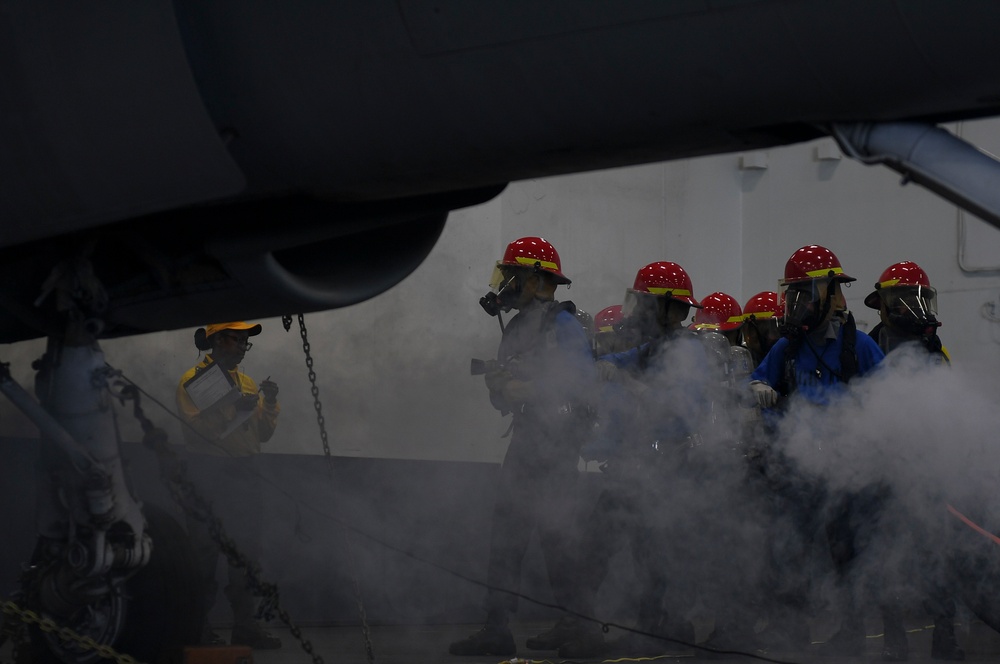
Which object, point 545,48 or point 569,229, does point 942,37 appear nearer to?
point 545,48

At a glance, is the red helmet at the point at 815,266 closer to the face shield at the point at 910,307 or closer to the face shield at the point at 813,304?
the face shield at the point at 813,304

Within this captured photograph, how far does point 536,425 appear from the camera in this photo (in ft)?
18.4

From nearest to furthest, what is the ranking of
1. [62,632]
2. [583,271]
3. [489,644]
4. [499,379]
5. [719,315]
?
1. [62,632]
2. [489,644]
3. [499,379]
4. [719,315]
5. [583,271]

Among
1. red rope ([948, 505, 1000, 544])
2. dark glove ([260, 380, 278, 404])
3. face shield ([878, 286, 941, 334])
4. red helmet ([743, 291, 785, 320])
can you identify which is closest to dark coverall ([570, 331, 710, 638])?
face shield ([878, 286, 941, 334])

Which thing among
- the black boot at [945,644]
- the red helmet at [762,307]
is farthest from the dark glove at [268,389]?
the red helmet at [762,307]

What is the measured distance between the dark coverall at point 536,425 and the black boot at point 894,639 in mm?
1545

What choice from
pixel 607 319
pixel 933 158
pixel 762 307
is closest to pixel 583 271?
pixel 607 319

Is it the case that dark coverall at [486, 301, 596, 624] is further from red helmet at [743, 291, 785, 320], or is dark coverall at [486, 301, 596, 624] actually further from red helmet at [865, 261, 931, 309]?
red helmet at [743, 291, 785, 320]

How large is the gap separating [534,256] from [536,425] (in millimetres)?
803

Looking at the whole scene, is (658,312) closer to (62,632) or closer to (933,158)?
(62,632)

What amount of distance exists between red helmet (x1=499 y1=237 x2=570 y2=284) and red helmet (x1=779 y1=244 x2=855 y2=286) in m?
1.14

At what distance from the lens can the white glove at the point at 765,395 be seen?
5891mm

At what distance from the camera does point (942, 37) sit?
2227mm

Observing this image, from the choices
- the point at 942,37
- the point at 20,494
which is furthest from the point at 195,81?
the point at 20,494
